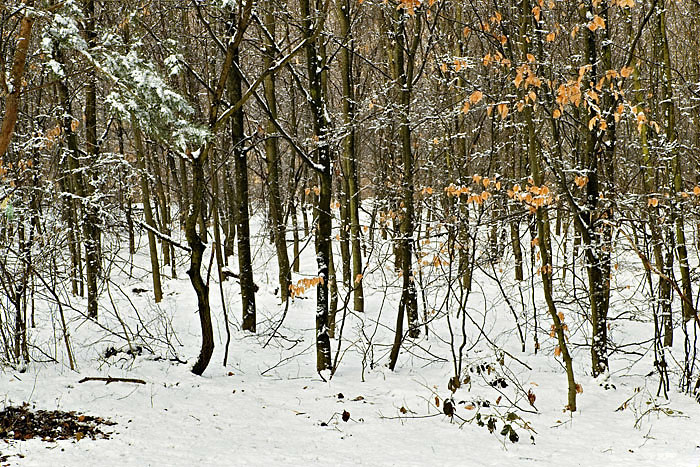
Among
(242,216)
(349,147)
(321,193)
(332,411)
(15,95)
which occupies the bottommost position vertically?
(332,411)

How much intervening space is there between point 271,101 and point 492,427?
8.67 m

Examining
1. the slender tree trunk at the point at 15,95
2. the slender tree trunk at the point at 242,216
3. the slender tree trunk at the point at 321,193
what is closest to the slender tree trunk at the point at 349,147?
the slender tree trunk at the point at 242,216

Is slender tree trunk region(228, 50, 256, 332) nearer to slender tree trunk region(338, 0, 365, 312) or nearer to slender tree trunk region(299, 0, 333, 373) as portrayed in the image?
slender tree trunk region(338, 0, 365, 312)

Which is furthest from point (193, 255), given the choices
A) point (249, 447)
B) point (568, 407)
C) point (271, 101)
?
point (271, 101)

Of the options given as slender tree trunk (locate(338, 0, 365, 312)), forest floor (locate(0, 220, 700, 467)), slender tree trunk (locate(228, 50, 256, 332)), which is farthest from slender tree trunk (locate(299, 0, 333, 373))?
slender tree trunk (locate(338, 0, 365, 312))

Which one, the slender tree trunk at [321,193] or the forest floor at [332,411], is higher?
the slender tree trunk at [321,193]

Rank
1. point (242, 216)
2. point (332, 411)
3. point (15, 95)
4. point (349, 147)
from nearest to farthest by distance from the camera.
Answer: point (15, 95)
point (332, 411)
point (242, 216)
point (349, 147)

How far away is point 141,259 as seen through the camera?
22016 millimetres

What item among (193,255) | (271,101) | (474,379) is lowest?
(474,379)

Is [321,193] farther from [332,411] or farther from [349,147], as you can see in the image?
[349,147]

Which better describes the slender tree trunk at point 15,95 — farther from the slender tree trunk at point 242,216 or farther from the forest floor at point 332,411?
the slender tree trunk at point 242,216

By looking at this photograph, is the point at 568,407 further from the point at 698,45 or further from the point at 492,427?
the point at 698,45

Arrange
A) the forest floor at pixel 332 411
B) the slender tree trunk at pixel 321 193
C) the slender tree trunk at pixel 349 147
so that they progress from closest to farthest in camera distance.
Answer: the forest floor at pixel 332 411 → the slender tree trunk at pixel 321 193 → the slender tree trunk at pixel 349 147

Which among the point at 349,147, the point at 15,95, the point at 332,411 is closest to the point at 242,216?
the point at 349,147
